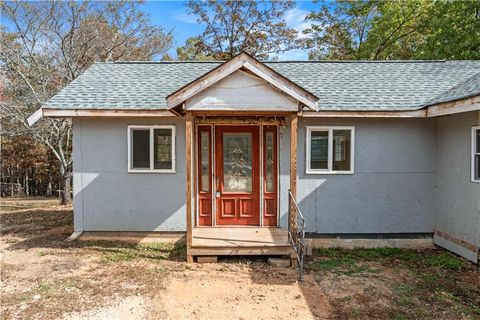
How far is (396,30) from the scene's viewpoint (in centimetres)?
2066

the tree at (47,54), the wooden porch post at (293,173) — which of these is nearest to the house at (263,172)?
the wooden porch post at (293,173)

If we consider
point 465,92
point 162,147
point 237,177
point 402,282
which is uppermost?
point 465,92

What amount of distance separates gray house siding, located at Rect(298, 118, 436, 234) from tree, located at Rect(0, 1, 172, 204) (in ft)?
38.5

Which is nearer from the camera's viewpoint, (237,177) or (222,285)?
(222,285)

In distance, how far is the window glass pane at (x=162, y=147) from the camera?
8133 mm

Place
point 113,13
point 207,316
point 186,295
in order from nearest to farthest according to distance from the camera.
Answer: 1. point 207,316
2. point 186,295
3. point 113,13

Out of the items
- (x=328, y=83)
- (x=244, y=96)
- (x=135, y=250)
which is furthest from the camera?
(x=328, y=83)

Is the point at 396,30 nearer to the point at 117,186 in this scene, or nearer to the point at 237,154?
the point at 237,154

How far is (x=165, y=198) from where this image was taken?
26.8ft

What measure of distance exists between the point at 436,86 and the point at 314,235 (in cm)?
482

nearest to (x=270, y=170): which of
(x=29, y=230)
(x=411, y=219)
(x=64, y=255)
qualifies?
(x=411, y=219)

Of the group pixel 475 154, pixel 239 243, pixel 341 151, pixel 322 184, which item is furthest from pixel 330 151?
pixel 239 243

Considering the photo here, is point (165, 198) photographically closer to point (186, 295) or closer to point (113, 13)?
point (186, 295)

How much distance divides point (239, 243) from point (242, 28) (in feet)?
66.1
